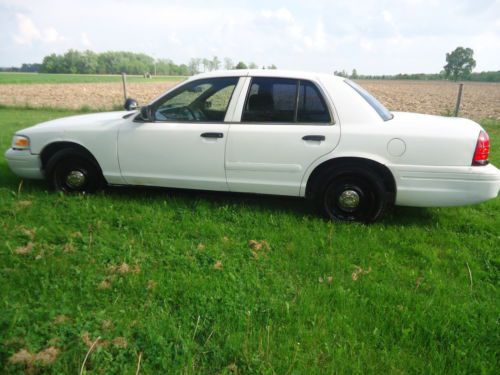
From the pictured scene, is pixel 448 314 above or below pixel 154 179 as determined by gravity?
below

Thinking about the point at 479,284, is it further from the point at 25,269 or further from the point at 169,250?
the point at 25,269

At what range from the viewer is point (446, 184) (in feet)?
10.9

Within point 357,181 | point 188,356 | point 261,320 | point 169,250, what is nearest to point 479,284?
point 357,181

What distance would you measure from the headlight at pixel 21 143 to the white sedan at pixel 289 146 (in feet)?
0.32

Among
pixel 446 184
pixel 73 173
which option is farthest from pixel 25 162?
pixel 446 184

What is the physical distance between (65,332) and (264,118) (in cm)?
251

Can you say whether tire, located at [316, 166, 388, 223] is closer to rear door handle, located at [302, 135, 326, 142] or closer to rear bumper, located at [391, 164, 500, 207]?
rear bumper, located at [391, 164, 500, 207]

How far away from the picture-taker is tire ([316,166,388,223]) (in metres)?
3.51

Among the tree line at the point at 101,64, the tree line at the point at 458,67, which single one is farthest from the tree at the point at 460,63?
the tree line at the point at 101,64

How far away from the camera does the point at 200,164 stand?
12.5 feet

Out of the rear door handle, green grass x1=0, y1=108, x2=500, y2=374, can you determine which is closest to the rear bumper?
green grass x1=0, y1=108, x2=500, y2=374

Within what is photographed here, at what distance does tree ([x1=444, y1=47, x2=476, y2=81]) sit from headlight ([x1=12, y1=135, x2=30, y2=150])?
10262 centimetres

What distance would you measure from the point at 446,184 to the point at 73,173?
402 centimetres

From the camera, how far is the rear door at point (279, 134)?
11.5 feet
